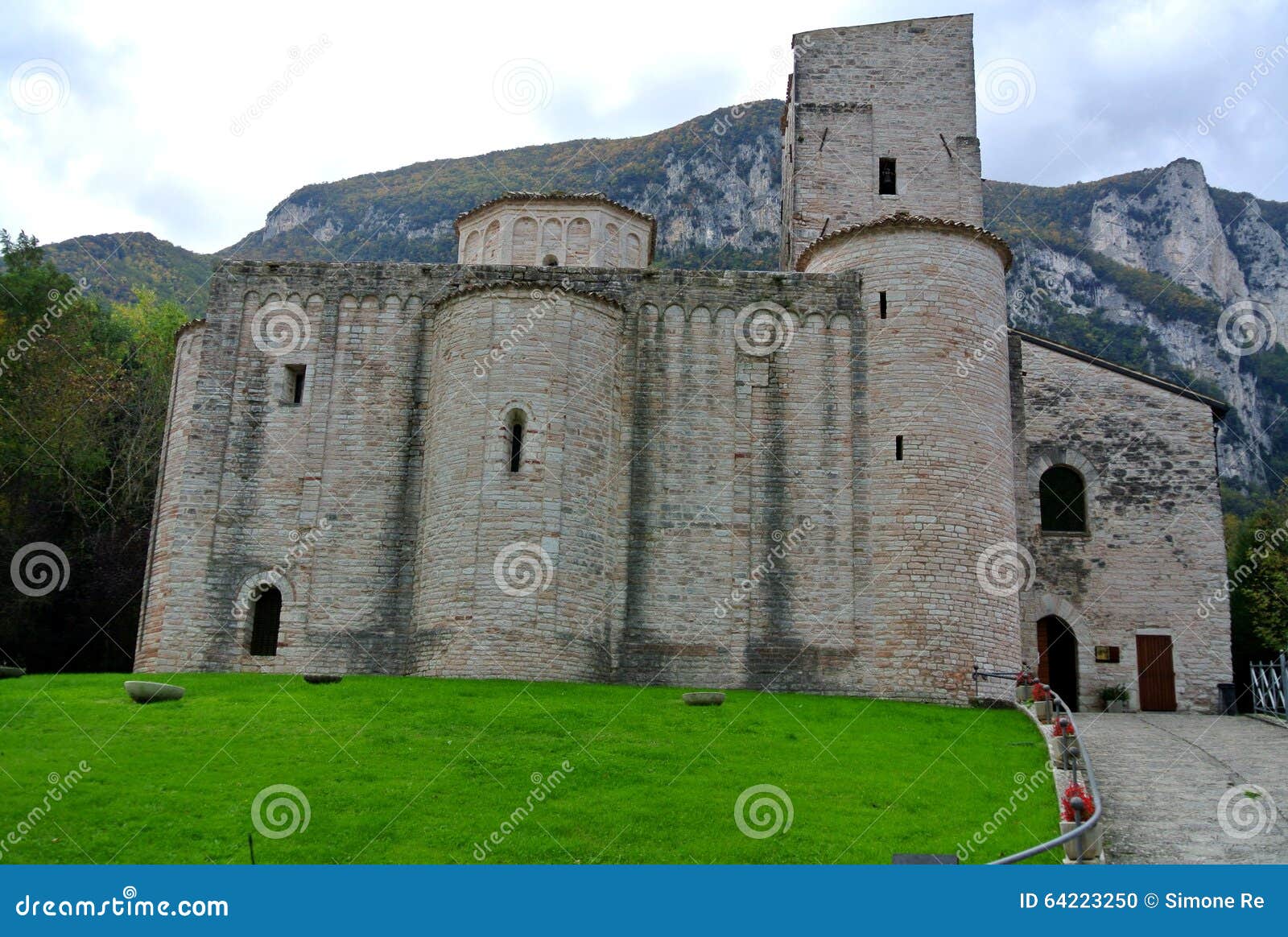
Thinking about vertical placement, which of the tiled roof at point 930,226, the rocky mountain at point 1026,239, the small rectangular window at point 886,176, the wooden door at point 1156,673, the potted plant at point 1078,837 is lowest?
the potted plant at point 1078,837

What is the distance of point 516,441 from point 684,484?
4.01 m

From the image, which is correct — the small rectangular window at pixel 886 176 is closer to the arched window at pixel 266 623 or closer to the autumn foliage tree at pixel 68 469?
the arched window at pixel 266 623

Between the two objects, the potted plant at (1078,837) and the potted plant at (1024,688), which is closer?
the potted plant at (1078,837)

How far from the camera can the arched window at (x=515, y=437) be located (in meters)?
26.5

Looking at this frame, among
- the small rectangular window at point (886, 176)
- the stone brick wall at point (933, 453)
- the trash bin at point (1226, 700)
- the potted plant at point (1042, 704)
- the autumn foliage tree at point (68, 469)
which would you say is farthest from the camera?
the autumn foliage tree at point (68, 469)

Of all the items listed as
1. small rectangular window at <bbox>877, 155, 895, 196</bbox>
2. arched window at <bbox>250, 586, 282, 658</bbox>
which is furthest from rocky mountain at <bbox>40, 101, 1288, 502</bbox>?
arched window at <bbox>250, 586, 282, 658</bbox>

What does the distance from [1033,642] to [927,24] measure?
1860 cm

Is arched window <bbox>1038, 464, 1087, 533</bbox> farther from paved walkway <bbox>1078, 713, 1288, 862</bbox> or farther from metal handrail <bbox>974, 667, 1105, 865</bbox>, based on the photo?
metal handrail <bbox>974, 667, 1105, 865</bbox>

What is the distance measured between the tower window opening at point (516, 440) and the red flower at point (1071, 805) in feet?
45.6

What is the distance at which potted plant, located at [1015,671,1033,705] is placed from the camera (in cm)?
2436

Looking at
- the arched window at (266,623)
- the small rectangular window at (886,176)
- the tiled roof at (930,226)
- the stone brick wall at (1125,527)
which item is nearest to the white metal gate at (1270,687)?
the stone brick wall at (1125,527)

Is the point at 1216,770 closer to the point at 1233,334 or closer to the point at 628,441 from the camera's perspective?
the point at 628,441

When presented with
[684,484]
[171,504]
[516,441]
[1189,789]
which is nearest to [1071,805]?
[1189,789]

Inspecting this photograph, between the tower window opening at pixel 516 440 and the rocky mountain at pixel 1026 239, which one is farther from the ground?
the rocky mountain at pixel 1026 239
